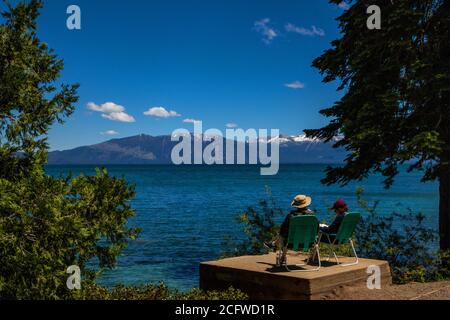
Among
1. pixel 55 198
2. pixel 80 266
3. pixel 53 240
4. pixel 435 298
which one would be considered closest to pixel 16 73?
pixel 55 198

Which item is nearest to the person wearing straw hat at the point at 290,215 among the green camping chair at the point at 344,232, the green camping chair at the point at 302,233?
the green camping chair at the point at 302,233

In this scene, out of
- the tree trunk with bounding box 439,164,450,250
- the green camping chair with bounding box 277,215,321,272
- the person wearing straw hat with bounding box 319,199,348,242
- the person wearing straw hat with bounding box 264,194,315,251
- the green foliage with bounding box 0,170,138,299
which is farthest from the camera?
the tree trunk with bounding box 439,164,450,250

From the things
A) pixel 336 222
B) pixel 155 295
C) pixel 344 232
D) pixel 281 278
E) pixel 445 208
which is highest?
pixel 445 208

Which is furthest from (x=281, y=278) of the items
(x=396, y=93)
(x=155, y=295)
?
(x=396, y=93)

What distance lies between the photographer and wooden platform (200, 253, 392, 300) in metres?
8.50

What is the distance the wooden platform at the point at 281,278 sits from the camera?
8.50 m

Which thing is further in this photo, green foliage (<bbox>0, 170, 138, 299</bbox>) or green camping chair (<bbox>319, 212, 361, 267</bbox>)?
green camping chair (<bbox>319, 212, 361, 267</bbox>)

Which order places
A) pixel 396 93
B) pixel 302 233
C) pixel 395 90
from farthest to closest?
pixel 395 90 → pixel 396 93 → pixel 302 233

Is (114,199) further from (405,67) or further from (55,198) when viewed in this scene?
(405,67)

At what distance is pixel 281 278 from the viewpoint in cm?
878

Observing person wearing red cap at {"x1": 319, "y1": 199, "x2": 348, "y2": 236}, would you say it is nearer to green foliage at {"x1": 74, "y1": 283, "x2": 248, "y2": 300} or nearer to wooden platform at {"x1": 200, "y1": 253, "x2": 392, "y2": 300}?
wooden platform at {"x1": 200, "y1": 253, "x2": 392, "y2": 300}

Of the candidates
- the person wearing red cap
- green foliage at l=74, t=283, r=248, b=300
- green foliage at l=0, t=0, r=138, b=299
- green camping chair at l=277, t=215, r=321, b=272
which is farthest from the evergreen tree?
green foliage at l=0, t=0, r=138, b=299

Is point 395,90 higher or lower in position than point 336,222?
higher

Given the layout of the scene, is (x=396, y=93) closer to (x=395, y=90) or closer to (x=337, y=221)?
(x=395, y=90)
